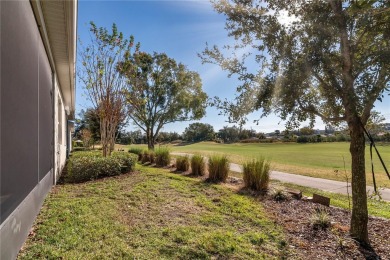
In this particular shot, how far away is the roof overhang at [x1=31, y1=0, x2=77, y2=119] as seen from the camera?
4.20 m

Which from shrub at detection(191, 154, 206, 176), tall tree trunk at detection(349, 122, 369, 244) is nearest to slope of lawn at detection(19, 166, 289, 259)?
tall tree trunk at detection(349, 122, 369, 244)

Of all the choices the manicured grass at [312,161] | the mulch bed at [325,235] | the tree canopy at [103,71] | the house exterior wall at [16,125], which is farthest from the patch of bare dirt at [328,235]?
the tree canopy at [103,71]

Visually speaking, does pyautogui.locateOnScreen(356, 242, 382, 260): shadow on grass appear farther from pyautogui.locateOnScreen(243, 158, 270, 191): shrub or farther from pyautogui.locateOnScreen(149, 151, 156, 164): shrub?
pyautogui.locateOnScreen(149, 151, 156, 164): shrub

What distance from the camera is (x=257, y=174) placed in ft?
24.3

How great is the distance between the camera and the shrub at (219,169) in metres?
9.13

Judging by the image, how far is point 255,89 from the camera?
4.16 metres

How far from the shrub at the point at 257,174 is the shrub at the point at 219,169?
1.37m

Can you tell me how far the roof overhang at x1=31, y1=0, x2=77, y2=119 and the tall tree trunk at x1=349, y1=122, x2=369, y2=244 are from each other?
15.6 ft

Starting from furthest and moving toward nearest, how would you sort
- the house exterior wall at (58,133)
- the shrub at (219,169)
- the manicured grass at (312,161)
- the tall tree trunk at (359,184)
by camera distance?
1. the manicured grass at (312,161)
2. the shrub at (219,169)
3. the house exterior wall at (58,133)
4. the tall tree trunk at (359,184)

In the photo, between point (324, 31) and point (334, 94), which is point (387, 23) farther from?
point (334, 94)

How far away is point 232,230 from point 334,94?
2.67 m

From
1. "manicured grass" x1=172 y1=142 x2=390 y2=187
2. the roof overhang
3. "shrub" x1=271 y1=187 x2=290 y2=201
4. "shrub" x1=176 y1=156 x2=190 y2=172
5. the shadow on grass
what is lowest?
"manicured grass" x1=172 y1=142 x2=390 y2=187

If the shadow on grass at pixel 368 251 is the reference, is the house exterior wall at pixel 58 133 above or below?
above

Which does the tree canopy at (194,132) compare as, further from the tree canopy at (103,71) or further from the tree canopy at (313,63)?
the tree canopy at (313,63)
